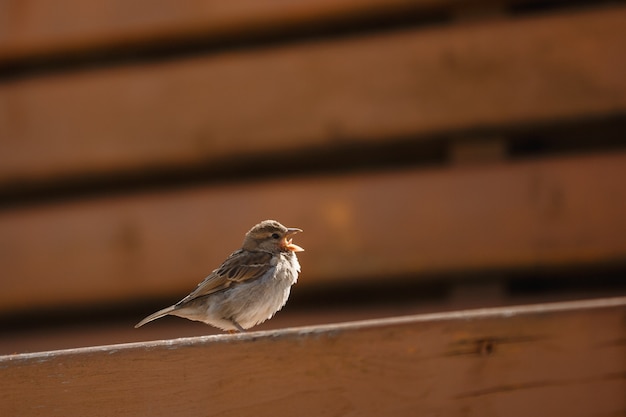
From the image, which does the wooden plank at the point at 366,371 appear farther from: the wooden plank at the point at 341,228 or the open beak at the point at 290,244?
the wooden plank at the point at 341,228

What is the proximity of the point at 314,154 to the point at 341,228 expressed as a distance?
492 mm

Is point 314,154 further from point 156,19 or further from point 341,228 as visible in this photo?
point 156,19

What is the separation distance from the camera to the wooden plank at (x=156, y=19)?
4926 mm

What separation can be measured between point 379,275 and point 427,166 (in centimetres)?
68

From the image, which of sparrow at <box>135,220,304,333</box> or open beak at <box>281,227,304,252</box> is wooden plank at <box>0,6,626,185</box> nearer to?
open beak at <box>281,227,304,252</box>

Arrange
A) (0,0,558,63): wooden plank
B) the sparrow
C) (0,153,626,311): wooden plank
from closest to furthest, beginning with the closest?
the sparrow, (0,153,626,311): wooden plank, (0,0,558,63): wooden plank

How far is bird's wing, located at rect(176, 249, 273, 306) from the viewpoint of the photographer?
3955mm

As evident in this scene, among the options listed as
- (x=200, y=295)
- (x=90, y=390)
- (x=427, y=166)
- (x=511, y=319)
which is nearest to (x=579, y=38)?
(x=427, y=166)

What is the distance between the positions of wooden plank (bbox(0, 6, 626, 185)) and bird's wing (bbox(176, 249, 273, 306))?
40.2 inches

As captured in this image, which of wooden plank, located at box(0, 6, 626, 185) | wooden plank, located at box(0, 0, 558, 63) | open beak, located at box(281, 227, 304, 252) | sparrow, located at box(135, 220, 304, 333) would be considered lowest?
sparrow, located at box(135, 220, 304, 333)

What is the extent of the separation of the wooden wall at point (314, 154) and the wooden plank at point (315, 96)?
0.01m

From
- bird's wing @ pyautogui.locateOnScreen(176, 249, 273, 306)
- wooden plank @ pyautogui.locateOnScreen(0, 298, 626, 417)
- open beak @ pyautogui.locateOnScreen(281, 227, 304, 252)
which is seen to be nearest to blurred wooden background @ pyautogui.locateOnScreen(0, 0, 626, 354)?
open beak @ pyautogui.locateOnScreen(281, 227, 304, 252)

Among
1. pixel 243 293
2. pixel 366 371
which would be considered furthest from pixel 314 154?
pixel 366 371

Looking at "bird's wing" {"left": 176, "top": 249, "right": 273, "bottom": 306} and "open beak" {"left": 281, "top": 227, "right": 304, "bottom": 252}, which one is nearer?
"bird's wing" {"left": 176, "top": 249, "right": 273, "bottom": 306}
